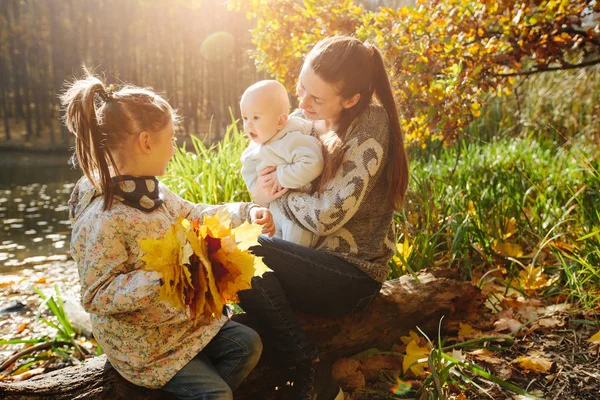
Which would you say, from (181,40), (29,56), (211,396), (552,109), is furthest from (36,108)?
(211,396)

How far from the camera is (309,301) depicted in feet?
6.15

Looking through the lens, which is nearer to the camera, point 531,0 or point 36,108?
point 531,0

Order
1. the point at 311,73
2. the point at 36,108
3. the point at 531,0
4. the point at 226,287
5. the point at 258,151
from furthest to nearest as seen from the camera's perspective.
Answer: the point at 36,108 → the point at 531,0 → the point at 258,151 → the point at 311,73 → the point at 226,287

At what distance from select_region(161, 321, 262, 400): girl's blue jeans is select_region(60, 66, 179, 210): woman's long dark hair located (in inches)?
20.9

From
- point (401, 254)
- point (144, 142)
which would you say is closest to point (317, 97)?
point (144, 142)

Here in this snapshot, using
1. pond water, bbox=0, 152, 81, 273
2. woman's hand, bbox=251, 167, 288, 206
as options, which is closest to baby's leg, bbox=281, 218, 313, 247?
woman's hand, bbox=251, 167, 288, 206

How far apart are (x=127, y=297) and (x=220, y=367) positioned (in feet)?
1.37

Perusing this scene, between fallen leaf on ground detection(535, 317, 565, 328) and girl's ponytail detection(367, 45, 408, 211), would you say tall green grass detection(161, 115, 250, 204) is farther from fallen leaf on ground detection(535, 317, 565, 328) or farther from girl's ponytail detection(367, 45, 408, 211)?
fallen leaf on ground detection(535, 317, 565, 328)

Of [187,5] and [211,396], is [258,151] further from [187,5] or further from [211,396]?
[187,5]

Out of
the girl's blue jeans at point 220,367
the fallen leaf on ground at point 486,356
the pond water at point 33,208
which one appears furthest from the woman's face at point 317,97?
the pond water at point 33,208

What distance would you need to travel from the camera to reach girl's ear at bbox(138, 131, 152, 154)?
5.01 feet

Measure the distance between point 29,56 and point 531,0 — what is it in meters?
7.94

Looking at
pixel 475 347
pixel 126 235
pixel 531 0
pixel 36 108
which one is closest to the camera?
pixel 126 235

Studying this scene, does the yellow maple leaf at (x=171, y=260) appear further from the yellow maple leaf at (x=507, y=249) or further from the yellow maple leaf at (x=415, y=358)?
the yellow maple leaf at (x=507, y=249)
